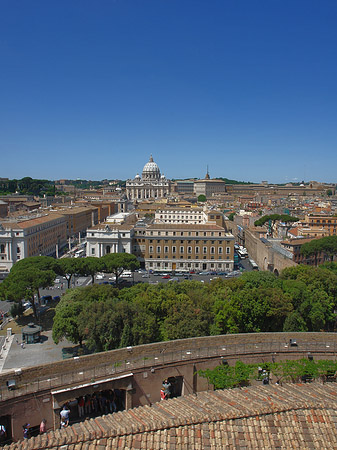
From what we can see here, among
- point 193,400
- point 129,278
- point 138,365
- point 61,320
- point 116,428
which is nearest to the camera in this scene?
point 116,428

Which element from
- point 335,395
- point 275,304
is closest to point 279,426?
point 335,395

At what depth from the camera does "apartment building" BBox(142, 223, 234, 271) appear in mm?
46656

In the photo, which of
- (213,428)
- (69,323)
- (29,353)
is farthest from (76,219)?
(213,428)

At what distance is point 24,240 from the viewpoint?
45.7 meters

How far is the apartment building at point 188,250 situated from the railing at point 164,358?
94.9 feet

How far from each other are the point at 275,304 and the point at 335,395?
10.2 m

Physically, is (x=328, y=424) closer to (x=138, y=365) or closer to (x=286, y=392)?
(x=286, y=392)

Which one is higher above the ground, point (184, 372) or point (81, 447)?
point (81, 447)

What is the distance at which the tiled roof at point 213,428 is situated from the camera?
29.2 feet

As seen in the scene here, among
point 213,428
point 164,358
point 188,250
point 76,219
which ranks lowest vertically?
point 188,250

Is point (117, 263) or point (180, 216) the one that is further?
point (180, 216)

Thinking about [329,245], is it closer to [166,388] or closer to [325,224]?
[325,224]

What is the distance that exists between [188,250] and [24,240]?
20.0 meters

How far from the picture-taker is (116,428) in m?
9.30
